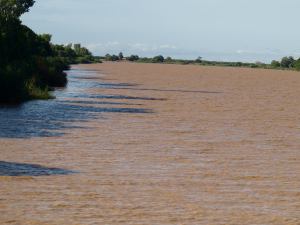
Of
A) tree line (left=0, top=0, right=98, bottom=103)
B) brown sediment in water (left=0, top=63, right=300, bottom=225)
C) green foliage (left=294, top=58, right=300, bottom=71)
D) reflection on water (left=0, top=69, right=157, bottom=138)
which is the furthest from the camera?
green foliage (left=294, top=58, right=300, bottom=71)

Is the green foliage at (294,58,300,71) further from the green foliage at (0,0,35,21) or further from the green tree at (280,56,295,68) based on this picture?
the green foliage at (0,0,35,21)

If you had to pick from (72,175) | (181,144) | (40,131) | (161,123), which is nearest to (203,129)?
(161,123)

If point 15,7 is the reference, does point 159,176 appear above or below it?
below

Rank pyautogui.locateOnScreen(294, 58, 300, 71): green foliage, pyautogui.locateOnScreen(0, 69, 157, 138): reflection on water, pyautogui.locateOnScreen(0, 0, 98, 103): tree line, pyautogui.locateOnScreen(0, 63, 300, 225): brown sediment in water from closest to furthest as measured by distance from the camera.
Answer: pyautogui.locateOnScreen(0, 63, 300, 225): brown sediment in water → pyautogui.locateOnScreen(0, 69, 157, 138): reflection on water → pyautogui.locateOnScreen(0, 0, 98, 103): tree line → pyautogui.locateOnScreen(294, 58, 300, 71): green foliage

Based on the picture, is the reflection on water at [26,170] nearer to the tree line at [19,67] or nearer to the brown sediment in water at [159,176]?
the brown sediment in water at [159,176]

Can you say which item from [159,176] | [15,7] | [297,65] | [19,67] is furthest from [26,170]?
[297,65]

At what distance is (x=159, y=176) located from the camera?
13000 millimetres

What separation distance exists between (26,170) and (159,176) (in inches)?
106

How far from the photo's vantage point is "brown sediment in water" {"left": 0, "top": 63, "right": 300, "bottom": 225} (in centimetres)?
1001

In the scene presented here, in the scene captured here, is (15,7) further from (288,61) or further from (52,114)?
(288,61)

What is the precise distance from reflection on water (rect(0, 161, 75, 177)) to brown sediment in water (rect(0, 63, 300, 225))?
34 centimetres

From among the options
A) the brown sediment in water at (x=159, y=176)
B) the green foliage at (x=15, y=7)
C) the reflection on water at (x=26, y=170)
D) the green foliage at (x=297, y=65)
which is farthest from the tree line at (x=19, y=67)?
the green foliage at (x=297, y=65)

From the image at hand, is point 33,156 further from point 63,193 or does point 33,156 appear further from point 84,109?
point 84,109

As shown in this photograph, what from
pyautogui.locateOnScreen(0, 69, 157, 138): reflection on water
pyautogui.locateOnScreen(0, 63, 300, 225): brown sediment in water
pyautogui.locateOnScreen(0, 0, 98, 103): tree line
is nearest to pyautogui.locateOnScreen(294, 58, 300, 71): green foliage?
pyautogui.locateOnScreen(0, 0, 98, 103): tree line
